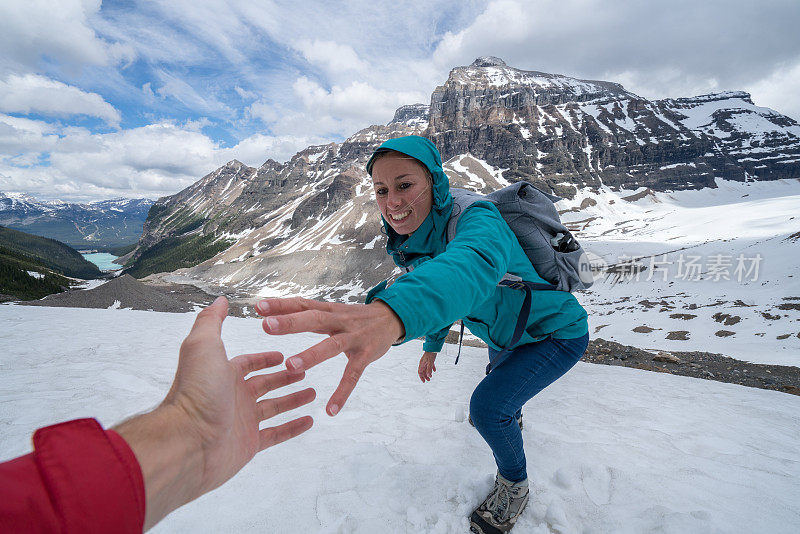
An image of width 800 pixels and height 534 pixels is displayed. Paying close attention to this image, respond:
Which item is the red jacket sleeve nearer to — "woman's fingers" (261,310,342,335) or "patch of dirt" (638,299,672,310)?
"woman's fingers" (261,310,342,335)

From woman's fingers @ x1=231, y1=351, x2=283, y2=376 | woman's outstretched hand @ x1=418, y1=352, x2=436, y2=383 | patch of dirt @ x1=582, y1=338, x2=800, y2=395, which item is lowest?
patch of dirt @ x1=582, y1=338, x2=800, y2=395

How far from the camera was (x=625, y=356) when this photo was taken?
40.1 ft

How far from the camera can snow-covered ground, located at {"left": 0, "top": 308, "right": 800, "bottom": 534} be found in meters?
2.63

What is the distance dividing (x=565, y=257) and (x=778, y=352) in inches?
722

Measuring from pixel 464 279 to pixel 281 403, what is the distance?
1332mm

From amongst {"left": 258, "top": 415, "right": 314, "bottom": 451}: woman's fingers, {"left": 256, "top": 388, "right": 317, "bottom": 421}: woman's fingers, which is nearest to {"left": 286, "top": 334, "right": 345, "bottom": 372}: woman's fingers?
{"left": 256, "top": 388, "right": 317, "bottom": 421}: woman's fingers

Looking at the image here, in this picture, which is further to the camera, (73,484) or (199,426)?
(199,426)

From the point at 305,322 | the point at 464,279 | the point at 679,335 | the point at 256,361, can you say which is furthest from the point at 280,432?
the point at 679,335

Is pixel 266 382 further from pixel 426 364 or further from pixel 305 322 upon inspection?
pixel 426 364

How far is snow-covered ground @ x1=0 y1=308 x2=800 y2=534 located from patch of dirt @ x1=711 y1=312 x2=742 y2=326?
A: 17.5 metres

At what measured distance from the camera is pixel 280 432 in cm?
196

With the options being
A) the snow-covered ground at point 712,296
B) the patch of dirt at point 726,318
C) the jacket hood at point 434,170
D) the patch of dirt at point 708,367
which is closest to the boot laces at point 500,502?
the jacket hood at point 434,170

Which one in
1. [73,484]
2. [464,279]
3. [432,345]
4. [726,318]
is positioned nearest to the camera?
[73,484]

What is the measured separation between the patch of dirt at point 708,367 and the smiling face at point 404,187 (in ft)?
37.0
